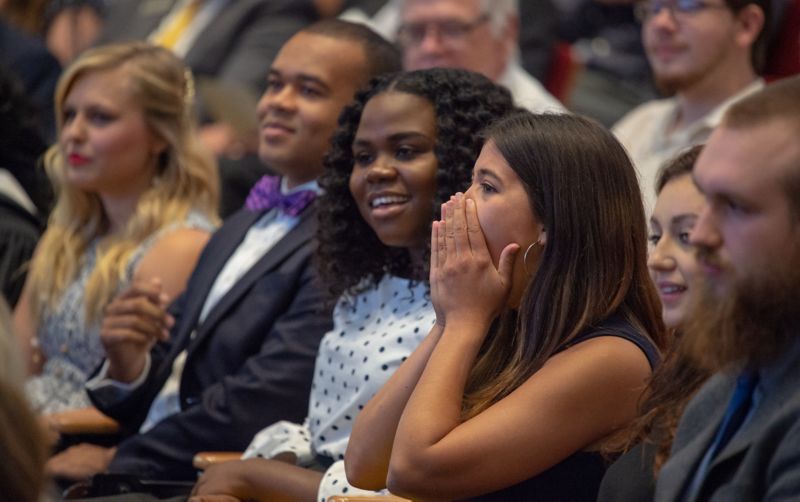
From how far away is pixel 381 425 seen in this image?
103 inches

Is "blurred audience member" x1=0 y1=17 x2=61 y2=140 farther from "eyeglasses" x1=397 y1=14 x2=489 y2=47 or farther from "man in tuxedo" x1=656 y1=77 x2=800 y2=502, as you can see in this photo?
"man in tuxedo" x1=656 y1=77 x2=800 y2=502

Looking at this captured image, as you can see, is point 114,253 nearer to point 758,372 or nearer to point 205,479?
point 205,479

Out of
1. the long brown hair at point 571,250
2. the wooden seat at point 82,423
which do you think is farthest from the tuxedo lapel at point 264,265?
the long brown hair at point 571,250

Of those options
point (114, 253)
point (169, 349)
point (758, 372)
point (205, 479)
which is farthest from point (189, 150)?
point (758, 372)

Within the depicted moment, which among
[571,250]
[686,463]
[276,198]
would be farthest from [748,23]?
[686,463]

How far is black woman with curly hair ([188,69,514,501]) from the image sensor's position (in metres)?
2.98

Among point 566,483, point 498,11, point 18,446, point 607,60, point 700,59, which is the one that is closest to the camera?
point 18,446

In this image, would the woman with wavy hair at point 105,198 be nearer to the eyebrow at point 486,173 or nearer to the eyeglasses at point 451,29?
the eyeglasses at point 451,29

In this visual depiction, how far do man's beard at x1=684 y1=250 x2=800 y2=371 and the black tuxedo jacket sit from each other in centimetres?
146

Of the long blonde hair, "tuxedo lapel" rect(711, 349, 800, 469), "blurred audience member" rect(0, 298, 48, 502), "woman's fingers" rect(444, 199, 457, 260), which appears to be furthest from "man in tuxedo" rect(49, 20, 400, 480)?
"blurred audience member" rect(0, 298, 48, 502)

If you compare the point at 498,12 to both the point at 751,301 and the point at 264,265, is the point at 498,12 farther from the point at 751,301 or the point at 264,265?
the point at 751,301

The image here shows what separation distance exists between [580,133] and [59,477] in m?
1.84

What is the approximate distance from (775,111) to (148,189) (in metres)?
2.66

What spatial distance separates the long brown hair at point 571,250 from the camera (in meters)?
2.48
